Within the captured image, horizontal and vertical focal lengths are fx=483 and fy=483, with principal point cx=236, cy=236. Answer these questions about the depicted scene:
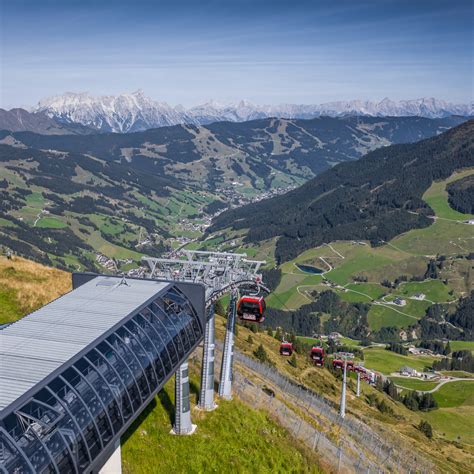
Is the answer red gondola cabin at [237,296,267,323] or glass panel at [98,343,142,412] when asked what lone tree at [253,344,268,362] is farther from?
glass panel at [98,343,142,412]

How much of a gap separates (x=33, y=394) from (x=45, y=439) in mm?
1907

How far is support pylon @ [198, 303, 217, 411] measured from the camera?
1823 inches

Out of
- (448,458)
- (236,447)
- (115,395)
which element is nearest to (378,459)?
(236,447)

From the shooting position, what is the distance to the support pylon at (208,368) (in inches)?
1823

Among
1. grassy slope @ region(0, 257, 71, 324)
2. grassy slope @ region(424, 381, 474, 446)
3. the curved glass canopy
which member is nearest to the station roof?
the curved glass canopy

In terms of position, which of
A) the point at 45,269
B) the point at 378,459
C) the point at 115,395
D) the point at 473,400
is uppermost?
the point at 115,395

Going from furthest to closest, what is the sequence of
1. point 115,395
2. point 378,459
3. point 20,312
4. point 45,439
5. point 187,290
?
point 378,459
point 20,312
point 187,290
point 115,395
point 45,439

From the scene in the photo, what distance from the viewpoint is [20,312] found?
53.3 m

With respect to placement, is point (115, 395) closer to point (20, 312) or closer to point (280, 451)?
point (280, 451)

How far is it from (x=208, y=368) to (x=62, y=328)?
824 inches

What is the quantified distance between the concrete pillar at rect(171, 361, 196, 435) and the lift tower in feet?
0.39

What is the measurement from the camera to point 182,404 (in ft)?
133

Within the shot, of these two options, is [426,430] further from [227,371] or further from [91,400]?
[91,400]

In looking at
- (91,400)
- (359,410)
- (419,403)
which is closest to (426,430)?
(359,410)
